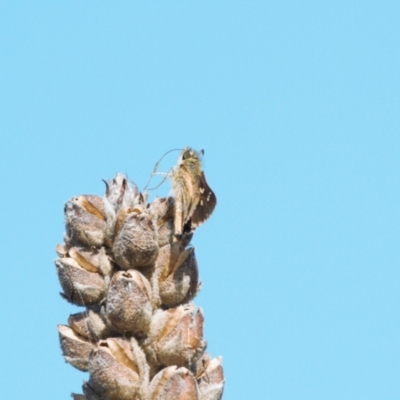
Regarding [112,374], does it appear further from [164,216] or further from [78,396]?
[164,216]

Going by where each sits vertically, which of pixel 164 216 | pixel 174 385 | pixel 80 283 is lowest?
pixel 174 385

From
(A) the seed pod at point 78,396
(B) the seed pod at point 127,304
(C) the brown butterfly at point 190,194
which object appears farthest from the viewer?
(C) the brown butterfly at point 190,194

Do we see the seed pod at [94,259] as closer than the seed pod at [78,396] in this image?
No

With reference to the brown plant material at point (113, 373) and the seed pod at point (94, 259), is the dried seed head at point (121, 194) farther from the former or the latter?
the brown plant material at point (113, 373)

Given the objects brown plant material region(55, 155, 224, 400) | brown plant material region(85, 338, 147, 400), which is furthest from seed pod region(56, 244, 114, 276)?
brown plant material region(85, 338, 147, 400)

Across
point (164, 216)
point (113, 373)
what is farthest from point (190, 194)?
point (113, 373)

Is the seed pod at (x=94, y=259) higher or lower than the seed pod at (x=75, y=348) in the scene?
higher

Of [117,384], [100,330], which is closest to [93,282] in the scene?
[100,330]

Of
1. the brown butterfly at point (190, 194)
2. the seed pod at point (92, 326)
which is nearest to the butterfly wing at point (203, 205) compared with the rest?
the brown butterfly at point (190, 194)
